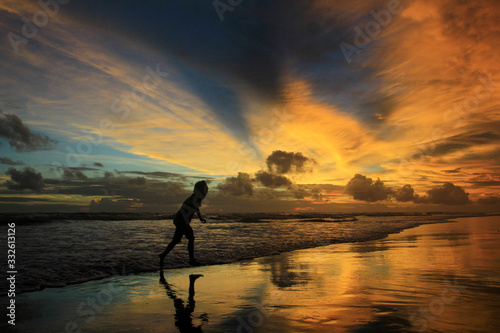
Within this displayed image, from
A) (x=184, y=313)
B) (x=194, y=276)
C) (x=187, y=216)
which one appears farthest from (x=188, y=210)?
(x=184, y=313)

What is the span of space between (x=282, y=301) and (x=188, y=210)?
4.66 metres

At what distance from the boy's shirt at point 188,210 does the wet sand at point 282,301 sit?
1512mm

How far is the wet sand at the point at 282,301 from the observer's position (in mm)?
4363

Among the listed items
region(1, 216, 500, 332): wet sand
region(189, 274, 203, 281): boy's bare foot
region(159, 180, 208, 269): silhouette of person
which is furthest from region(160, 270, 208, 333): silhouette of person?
region(159, 180, 208, 269): silhouette of person

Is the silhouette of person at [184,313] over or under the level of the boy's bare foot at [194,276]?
over

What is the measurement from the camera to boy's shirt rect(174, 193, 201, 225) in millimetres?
9180

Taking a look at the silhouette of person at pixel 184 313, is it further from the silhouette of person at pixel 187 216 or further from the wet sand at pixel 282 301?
the silhouette of person at pixel 187 216

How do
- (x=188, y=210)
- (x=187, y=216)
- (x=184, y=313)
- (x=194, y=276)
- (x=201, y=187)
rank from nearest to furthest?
1. (x=184, y=313)
2. (x=194, y=276)
3. (x=187, y=216)
4. (x=188, y=210)
5. (x=201, y=187)

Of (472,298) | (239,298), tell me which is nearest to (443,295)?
(472,298)

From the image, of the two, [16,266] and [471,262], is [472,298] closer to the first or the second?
[471,262]

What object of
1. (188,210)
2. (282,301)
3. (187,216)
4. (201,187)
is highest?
(201,187)

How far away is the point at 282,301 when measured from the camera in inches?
217

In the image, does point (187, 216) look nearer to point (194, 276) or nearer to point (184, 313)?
point (194, 276)

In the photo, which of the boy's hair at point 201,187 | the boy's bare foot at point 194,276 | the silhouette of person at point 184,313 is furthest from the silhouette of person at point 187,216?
the silhouette of person at point 184,313
